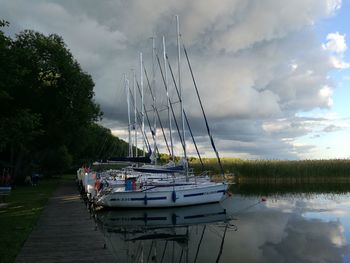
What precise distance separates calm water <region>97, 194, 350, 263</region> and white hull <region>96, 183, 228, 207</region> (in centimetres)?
53

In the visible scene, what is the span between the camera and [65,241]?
1355 centimetres

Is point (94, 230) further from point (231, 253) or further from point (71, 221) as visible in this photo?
point (231, 253)

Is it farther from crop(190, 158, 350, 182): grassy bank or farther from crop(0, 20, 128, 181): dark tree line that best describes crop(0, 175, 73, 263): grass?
crop(190, 158, 350, 182): grassy bank

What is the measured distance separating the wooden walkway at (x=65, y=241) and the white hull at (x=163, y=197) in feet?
19.6

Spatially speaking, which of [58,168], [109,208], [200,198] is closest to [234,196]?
[200,198]

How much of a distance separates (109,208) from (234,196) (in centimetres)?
1156

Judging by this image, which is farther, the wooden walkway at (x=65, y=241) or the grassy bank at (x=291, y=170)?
the grassy bank at (x=291, y=170)

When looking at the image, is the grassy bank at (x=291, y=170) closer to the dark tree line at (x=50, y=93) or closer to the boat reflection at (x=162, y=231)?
the dark tree line at (x=50, y=93)

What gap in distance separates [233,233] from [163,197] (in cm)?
916

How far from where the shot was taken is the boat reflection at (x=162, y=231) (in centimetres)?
1365

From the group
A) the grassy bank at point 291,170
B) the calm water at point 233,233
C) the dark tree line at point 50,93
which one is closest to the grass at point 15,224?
the calm water at point 233,233

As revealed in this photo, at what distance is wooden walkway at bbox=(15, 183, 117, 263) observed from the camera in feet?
37.2

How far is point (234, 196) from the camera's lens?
1341 inches

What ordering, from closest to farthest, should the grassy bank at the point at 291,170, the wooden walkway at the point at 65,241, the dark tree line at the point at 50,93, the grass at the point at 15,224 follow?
1. the wooden walkway at the point at 65,241
2. the grass at the point at 15,224
3. the dark tree line at the point at 50,93
4. the grassy bank at the point at 291,170
